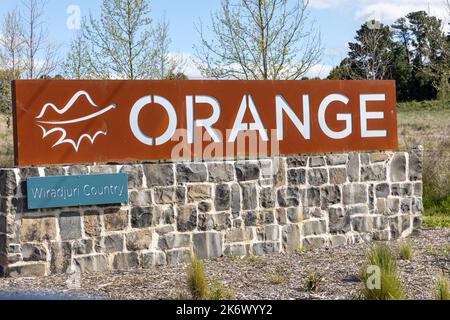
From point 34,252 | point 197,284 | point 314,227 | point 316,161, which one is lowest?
→ point 197,284

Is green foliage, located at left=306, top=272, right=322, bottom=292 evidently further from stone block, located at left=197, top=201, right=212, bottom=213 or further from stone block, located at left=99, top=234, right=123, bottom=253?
stone block, located at left=99, top=234, right=123, bottom=253

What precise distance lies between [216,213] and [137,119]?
65.1 inches

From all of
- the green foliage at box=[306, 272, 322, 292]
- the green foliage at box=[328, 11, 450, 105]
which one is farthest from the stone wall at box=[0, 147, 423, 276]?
the green foliage at box=[328, 11, 450, 105]

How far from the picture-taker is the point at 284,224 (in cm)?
1003

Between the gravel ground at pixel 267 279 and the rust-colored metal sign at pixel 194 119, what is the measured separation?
1523 mm

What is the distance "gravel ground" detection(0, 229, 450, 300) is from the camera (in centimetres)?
748

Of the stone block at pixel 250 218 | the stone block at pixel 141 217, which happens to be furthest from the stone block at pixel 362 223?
the stone block at pixel 141 217

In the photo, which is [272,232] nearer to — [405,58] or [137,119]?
[137,119]

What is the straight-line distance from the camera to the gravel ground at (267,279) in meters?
7.48

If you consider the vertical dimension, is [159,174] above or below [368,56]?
below

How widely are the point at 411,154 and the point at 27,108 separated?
19.1ft

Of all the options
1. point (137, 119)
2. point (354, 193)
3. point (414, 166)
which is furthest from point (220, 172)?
point (414, 166)

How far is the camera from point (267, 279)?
8188mm

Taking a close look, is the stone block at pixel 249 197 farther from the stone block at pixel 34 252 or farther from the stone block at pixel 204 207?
the stone block at pixel 34 252
